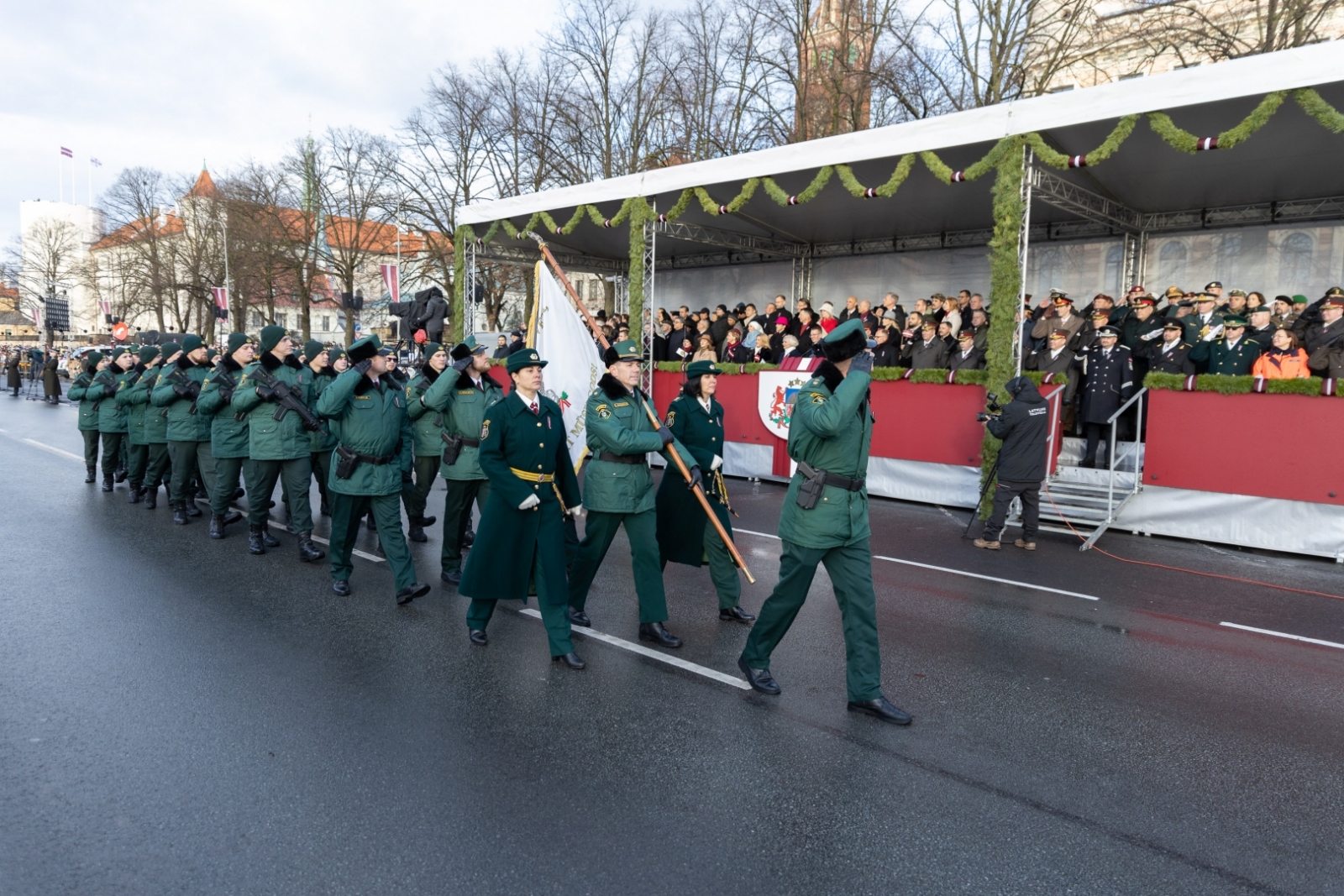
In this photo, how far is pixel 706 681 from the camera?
→ 4.82m

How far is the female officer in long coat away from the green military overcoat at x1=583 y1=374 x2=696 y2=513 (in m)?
0.70

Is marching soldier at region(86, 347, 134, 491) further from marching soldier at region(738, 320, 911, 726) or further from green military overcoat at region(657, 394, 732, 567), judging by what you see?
marching soldier at region(738, 320, 911, 726)

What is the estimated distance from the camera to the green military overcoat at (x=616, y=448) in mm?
5270

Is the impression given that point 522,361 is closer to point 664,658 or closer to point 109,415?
point 664,658

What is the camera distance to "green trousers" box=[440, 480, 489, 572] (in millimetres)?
7090

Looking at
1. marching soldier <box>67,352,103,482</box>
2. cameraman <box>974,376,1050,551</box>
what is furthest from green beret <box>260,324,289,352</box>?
cameraman <box>974,376,1050,551</box>

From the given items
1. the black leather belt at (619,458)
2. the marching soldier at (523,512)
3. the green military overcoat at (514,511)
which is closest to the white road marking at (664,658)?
the marching soldier at (523,512)

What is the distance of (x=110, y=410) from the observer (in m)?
11.3

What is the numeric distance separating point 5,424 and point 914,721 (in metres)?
23.4

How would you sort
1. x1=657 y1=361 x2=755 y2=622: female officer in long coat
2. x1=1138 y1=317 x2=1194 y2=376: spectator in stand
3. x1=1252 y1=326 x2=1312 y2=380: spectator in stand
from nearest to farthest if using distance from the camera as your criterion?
x1=657 y1=361 x2=755 y2=622: female officer in long coat < x1=1252 y1=326 x2=1312 y2=380: spectator in stand < x1=1138 y1=317 x2=1194 y2=376: spectator in stand

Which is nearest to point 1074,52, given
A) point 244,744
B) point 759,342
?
point 759,342

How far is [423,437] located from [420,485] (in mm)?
568

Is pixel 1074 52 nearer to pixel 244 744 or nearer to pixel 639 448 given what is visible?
pixel 639 448

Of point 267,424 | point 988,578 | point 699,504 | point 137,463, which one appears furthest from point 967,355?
point 137,463
